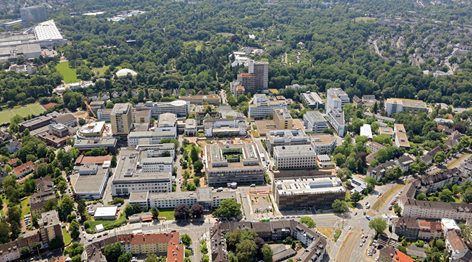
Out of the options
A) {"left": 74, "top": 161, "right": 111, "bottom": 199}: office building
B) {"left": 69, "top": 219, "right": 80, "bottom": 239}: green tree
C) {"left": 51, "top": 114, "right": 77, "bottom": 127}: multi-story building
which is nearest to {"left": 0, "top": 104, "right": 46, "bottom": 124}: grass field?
{"left": 51, "top": 114, "right": 77, "bottom": 127}: multi-story building

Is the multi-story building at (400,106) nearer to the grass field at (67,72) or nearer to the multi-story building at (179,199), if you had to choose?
the multi-story building at (179,199)

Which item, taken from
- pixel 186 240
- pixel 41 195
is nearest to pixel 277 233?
pixel 186 240

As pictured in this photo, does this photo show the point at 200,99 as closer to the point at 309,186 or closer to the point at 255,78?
the point at 255,78

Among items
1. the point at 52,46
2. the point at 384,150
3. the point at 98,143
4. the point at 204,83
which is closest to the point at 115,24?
the point at 52,46

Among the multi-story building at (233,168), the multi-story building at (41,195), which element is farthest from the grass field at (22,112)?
the multi-story building at (233,168)

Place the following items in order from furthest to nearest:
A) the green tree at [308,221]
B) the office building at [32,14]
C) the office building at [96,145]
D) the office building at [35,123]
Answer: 1. the office building at [32,14]
2. the office building at [35,123]
3. the office building at [96,145]
4. the green tree at [308,221]
